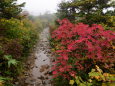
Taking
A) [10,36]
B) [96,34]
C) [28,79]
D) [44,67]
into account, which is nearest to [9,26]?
[10,36]

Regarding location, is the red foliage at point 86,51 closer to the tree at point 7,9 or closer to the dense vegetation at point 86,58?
the dense vegetation at point 86,58

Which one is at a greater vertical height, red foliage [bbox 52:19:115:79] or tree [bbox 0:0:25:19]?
tree [bbox 0:0:25:19]

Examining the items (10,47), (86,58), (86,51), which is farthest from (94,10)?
(10,47)

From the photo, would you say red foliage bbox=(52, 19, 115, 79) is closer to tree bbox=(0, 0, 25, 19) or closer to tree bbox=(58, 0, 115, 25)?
tree bbox=(58, 0, 115, 25)

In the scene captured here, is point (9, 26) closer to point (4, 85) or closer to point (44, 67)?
point (44, 67)

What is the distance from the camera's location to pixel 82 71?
4527 mm

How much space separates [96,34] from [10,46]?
3.78m

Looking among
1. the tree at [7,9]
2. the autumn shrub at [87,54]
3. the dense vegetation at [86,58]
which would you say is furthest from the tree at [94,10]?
the autumn shrub at [87,54]

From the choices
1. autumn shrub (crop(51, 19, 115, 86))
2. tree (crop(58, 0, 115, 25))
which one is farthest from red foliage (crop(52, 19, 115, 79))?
tree (crop(58, 0, 115, 25))

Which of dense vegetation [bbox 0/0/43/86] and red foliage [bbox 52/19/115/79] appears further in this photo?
dense vegetation [bbox 0/0/43/86]

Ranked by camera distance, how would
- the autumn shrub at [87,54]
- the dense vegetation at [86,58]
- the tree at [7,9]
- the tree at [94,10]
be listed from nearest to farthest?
the dense vegetation at [86,58], the autumn shrub at [87,54], the tree at [7,9], the tree at [94,10]

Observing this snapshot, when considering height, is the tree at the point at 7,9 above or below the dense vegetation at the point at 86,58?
above

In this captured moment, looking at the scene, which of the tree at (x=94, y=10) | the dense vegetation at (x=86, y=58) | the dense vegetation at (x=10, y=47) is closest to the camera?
the dense vegetation at (x=86, y=58)

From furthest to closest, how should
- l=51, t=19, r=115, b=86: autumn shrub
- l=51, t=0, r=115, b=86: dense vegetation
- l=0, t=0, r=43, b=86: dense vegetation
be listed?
l=0, t=0, r=43, b=86: dense vegetation < l=51, t=19, r=115, b=86: autumn shrub < l=51, t=0, r=115, b=86: dense vegetation
